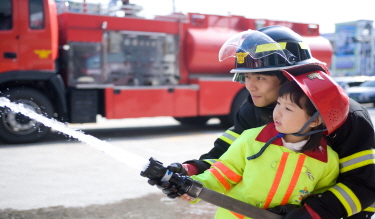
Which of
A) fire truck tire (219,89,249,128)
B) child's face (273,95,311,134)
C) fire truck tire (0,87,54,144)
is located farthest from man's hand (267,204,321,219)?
fire truck tire (219,89,249,128)

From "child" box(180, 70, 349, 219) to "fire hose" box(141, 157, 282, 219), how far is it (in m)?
0.09

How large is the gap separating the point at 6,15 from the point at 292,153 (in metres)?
7.23

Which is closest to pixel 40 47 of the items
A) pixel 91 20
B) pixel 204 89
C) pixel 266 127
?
pixel 91 20

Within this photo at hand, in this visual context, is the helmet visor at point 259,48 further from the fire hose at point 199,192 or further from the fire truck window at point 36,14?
the fire truck window at point 36,14

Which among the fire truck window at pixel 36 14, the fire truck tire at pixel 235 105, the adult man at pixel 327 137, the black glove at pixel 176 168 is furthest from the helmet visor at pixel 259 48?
the fire truck tire at pixel 235 105

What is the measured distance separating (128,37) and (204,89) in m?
2.06

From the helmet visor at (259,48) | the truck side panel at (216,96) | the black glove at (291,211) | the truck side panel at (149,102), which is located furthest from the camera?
the truck side panel at (216,96)

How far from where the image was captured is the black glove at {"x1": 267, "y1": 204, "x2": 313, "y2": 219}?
1.77 meters

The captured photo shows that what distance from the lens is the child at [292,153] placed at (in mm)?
1737

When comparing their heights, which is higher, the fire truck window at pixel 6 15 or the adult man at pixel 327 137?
the fire truck window at pixel 6 15

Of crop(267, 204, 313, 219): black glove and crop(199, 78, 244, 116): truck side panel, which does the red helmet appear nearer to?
crop(267, 204, 313, 219): black glove

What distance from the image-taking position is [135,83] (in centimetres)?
941

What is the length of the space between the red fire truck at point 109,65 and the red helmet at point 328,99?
6878mm

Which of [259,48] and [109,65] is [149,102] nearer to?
[109,65]
